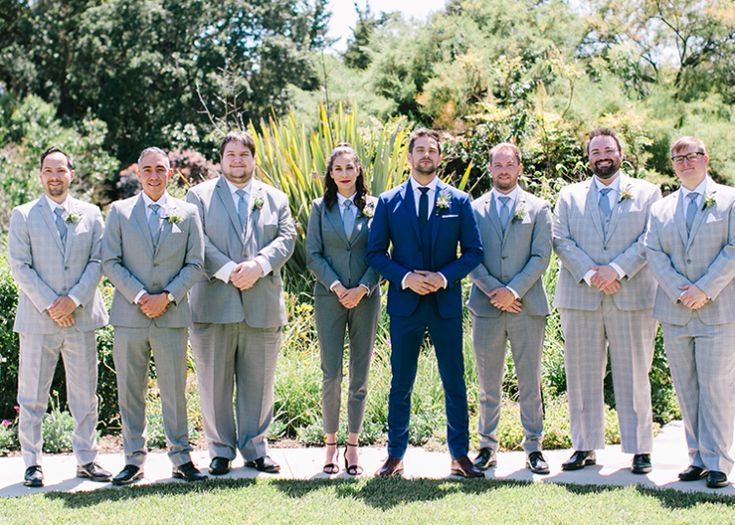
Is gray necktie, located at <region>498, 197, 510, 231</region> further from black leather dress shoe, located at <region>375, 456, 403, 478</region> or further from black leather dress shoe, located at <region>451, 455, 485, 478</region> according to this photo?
black leather dress shoe, located at <region>375, 456, 403, 478</region>

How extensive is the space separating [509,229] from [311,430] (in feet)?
8.09

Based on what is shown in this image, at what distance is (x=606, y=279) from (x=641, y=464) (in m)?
1.38

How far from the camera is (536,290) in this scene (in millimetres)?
6086

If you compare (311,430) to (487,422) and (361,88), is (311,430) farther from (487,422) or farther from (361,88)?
(361,88)

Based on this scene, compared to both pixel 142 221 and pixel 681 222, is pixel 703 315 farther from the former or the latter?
pixel 142 221

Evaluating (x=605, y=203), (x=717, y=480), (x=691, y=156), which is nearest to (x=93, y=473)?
(x=605, y=203)

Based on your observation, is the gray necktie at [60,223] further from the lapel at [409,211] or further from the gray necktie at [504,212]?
the gray necktie at [504,212]

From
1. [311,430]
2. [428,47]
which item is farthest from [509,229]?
[428,47]

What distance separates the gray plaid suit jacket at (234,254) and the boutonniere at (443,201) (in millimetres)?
1192

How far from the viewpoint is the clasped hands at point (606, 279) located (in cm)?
584

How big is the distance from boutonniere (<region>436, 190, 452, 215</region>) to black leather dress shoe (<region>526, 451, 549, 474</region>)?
1931 mm

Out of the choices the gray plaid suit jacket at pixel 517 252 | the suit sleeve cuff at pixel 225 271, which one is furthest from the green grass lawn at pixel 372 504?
the suit sleeve cuff at pixel 225 271

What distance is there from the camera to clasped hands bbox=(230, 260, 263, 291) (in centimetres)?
589

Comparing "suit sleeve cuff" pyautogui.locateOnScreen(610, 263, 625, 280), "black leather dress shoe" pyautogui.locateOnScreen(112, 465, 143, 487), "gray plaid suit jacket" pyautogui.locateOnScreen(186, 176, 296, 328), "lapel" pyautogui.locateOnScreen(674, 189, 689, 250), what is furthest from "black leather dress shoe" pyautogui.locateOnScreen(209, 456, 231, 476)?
"lapel" pyautogui.locateOnScreen(674, 189, 689, 250)
